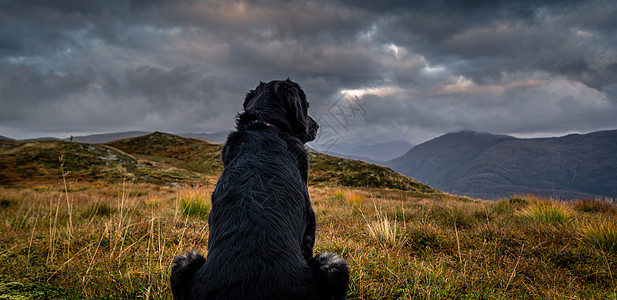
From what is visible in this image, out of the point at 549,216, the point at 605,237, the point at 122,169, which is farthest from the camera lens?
the point at 122,169

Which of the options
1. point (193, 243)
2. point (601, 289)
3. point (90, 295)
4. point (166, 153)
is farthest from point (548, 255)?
point (166, 153)

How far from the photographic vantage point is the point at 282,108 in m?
3.15

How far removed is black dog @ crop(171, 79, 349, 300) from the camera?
1517 millimetres

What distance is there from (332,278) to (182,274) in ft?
3.20

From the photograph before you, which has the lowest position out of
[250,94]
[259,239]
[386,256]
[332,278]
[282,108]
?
[386,256]

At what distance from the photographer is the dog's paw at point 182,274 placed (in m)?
1.64

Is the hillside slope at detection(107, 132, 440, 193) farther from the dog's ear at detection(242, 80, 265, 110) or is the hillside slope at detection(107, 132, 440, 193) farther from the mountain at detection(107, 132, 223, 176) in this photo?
the dog's ear at detection(242, 80, 265, 110)

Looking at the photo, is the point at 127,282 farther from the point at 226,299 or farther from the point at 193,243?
the point at 226,299

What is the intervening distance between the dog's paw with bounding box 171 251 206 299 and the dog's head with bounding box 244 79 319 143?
1.60 metres

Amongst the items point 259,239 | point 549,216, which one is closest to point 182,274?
point 259,239

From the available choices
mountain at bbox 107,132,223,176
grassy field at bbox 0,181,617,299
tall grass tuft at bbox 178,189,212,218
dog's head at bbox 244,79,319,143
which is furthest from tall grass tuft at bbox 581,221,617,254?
mountain at bbox 107,132,223,176

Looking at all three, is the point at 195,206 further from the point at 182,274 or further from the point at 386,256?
the point at 182,274

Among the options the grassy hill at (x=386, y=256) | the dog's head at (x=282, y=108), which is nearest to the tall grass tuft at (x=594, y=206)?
the grassy hill at (x=386, y=256)

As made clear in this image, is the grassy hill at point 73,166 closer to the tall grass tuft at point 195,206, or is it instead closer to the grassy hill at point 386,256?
the tall grass tuft at point 195,206
